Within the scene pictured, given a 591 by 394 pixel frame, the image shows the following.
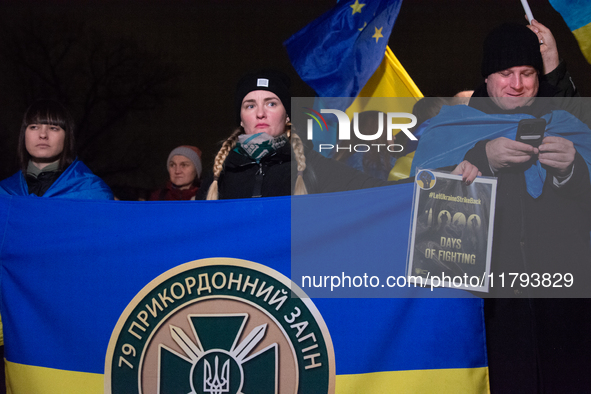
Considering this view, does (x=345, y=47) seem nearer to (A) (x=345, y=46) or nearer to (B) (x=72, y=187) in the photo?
(A) (x=345, y=46)

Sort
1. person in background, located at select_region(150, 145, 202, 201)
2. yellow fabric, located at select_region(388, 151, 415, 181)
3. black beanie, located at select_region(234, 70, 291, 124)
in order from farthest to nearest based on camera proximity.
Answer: person in background, located at select_region(150, 145, 202, 201) → yellow fabric, located at select_region(388, 151, 415, 181) → black beanie, located at select_region(234, 70, 291, 124)

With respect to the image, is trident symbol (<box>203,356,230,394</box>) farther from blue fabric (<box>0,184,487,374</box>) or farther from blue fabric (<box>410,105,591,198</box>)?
blue fabric (<box>410,105,591,198</box>)

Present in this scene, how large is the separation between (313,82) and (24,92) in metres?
7.03

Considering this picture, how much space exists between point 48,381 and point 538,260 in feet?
6.80

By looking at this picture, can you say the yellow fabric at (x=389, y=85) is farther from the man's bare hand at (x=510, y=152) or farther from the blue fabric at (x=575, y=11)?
the man's bare hand at (x=510, y=152)

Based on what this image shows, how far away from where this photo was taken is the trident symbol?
2.10 metres

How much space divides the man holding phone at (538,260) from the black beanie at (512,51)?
18 centimetres

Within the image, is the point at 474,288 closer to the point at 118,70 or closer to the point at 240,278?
the point at 240,278

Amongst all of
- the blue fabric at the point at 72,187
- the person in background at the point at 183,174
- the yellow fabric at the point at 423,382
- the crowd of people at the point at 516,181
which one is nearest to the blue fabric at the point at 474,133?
the crowd of people at the point at 516,181

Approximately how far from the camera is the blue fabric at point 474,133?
2.11 metres

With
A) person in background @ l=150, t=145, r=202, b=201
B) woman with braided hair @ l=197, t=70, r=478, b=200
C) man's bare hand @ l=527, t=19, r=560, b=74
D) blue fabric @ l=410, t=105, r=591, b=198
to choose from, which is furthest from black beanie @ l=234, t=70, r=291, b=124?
person in background @ l=150, t=145, r=202, b=201

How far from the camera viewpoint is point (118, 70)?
29.2 feet

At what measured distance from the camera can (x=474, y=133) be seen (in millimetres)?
2205

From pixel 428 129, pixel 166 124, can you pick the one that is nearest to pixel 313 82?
pixel 428 129
